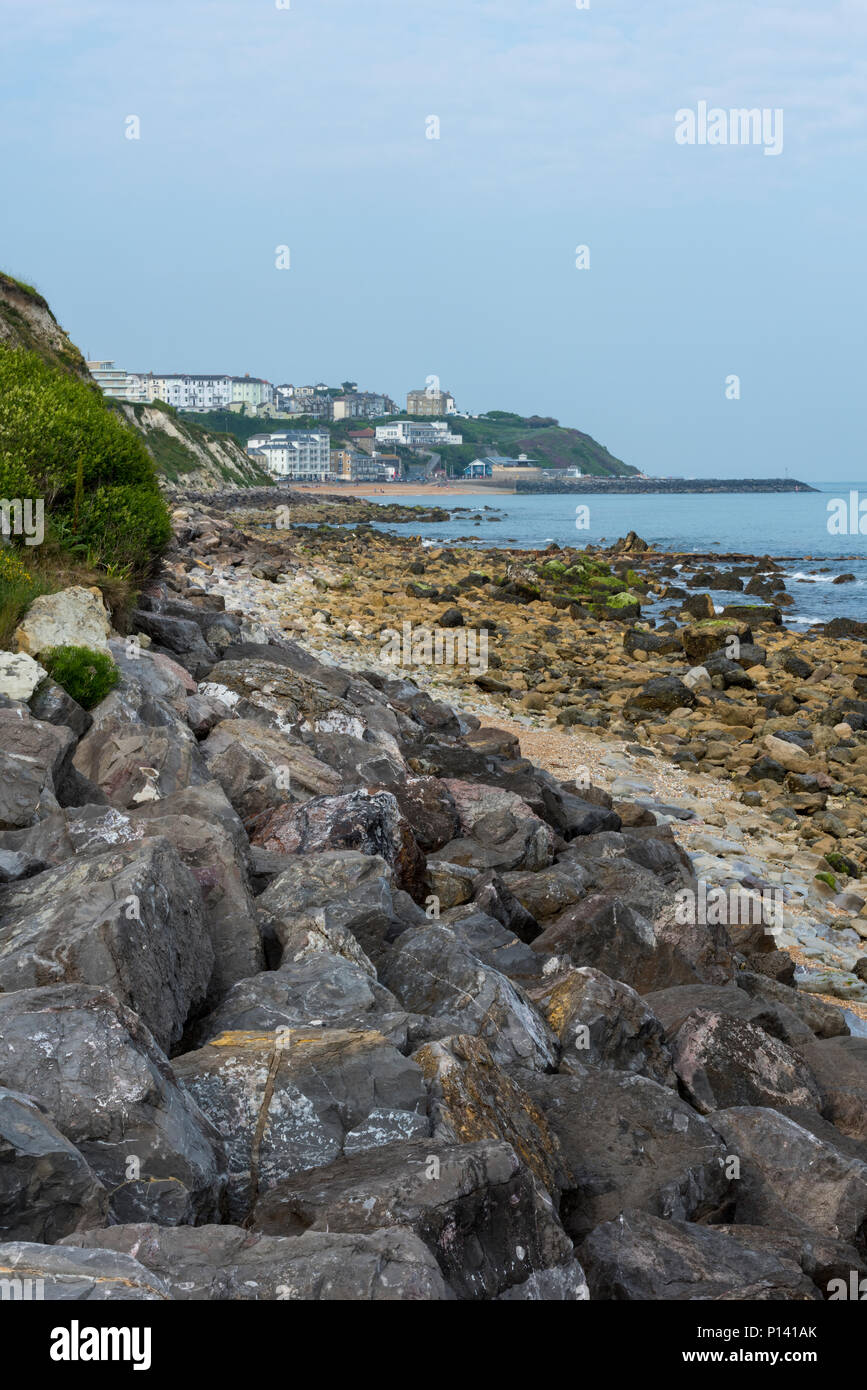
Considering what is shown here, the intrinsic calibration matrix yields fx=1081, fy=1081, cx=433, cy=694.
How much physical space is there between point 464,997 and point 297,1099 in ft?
5.40

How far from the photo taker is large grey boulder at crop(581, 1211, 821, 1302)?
4.54 m

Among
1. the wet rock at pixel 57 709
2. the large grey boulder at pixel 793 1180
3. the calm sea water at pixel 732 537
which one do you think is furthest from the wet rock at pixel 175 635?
the calm sea water at pixel 732 537

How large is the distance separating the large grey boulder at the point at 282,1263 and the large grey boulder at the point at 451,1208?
0.23 m

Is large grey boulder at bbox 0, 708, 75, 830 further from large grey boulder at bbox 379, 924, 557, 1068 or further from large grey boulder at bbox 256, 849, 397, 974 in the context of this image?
large grey boulder at bbox 379, 924, 557, 1068

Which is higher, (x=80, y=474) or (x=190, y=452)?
(x=190, y=452)

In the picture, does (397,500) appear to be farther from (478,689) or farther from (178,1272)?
(178,1272)

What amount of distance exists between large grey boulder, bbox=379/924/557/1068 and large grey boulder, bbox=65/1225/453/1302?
2039mm

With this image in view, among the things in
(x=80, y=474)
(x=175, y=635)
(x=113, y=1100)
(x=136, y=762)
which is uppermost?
(x=80, y=474)

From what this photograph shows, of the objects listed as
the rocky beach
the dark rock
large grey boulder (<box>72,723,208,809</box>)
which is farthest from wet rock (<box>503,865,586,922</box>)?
the dark rock

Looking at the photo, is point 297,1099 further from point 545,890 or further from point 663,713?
point 663,713

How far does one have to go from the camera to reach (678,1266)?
4.69m

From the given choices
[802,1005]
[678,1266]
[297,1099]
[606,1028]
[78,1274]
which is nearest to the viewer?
[78,1274]

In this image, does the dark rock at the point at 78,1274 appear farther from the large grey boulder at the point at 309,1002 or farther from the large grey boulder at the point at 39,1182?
the large grey boulder at the point at 309,1002

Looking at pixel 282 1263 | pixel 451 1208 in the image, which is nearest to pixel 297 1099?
pixel 451 1208
